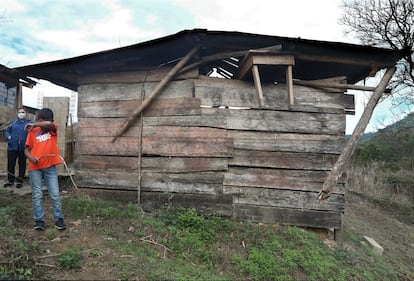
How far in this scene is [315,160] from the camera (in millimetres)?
4961

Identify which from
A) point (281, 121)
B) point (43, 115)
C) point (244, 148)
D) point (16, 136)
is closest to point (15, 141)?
point (16, 136)

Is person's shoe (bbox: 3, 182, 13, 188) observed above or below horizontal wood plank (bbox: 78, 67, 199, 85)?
below

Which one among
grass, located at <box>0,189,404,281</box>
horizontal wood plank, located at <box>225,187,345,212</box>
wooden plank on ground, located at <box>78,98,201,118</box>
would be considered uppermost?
wooden plank on ground, located at <box>78,98,201,118</box>

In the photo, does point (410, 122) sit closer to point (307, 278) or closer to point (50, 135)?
point (307, 278)

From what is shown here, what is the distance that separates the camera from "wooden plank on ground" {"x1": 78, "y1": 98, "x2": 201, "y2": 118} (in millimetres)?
5086

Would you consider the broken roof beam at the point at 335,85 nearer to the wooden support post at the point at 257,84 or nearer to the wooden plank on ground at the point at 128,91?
the wooden support post at the point at 257,84

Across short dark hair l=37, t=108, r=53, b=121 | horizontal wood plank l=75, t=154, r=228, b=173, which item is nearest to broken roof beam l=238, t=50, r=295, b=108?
horizontal wood plank l=75, t=154, r=228, b=173

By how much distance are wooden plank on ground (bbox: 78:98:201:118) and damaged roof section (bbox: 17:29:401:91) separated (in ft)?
2.09

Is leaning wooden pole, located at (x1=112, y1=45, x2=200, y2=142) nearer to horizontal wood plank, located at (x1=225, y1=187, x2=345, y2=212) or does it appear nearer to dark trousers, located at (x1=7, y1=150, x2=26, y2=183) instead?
horizontal wood plank, located at (x1=225, y1=187, x2=345, y2=212)

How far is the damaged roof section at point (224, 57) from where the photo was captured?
4465mm

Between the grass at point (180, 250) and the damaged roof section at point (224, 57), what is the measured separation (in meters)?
2.55

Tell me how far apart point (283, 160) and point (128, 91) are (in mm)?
3240

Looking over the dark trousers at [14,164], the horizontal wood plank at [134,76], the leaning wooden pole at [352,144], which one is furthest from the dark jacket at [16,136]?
the leaning wooden pole at [352,144]

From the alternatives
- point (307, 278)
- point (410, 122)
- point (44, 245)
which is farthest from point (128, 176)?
point (410, 122)
